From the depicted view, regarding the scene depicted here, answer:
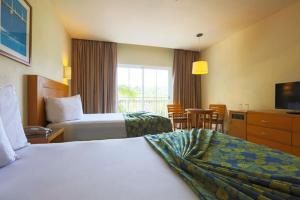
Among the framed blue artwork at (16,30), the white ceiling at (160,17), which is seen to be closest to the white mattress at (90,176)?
the framed blue artwork at (16,30)

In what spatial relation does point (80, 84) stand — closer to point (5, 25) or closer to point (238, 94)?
point (5, 25)

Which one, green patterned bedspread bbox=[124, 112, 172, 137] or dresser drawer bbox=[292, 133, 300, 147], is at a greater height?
green patterned bedspread bbox=[124, 112, 172, 137]

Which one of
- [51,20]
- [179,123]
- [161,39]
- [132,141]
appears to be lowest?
[179,123]

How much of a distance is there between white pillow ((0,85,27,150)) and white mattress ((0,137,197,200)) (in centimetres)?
8

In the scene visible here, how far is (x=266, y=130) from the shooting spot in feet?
9.37

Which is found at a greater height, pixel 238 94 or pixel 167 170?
pixel 238 94

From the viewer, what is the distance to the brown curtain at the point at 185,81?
17.1 ft

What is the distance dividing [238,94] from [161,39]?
2349 millimetres

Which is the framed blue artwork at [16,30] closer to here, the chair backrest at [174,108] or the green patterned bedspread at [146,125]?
the green patterned bedspread at [146,125]

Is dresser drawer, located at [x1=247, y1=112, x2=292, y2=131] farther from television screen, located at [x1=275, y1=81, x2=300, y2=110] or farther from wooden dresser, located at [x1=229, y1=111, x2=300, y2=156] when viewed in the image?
television screen, located at [x1=275, y1=81, x2=300, y2=110]

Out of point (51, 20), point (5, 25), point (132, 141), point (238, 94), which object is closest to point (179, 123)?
point (238, 94)

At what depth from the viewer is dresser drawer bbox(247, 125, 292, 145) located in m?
2.54

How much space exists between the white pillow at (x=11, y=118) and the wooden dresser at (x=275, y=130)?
10.6ft

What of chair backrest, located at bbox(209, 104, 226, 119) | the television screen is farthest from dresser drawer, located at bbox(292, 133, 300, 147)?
chair backrest, located at bbox(209, 104, 226, 119)
